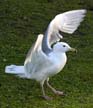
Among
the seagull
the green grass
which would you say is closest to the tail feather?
the seagull

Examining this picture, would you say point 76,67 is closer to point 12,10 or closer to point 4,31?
point 4,31

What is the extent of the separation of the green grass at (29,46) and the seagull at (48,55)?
0.33m

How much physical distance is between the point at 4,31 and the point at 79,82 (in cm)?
470

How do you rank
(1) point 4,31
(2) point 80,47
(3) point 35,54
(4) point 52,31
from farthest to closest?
(1) point 4,31 < (2) point 80,47 < (4) point 52,31 < (3) point 35,54

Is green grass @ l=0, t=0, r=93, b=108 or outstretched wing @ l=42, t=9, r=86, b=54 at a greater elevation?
outstretched wing @ l=42, t=9, r=86, b=54

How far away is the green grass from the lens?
826cm

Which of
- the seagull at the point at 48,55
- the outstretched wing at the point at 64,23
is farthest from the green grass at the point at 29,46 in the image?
the outstretched wing at the point at 64,23

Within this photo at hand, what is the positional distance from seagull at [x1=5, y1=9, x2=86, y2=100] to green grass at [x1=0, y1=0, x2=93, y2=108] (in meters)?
0.33

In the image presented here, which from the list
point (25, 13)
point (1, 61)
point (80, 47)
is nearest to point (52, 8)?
point (25, 13)

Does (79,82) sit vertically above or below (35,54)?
below

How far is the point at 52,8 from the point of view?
53.1ft

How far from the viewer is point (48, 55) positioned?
7.99m

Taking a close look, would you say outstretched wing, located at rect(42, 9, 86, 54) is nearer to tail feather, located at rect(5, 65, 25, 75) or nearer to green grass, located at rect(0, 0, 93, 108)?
tail feather, located at rect(5, 65, 25, 75)

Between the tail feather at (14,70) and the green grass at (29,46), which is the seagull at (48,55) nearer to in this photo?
the tail feather at (14,70)
